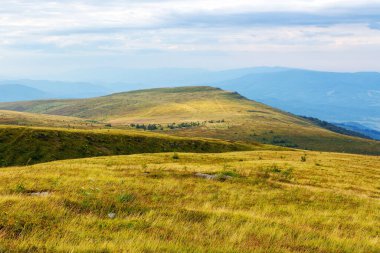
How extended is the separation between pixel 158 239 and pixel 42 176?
11.5 metres

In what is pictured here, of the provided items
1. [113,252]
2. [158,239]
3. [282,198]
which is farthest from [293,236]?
[282,198]

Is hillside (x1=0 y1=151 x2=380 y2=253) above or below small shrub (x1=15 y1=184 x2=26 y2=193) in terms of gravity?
below

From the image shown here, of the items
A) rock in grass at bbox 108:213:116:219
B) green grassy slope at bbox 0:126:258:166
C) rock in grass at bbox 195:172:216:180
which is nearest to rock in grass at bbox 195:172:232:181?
rock in grass at bbox 195:172:216:180

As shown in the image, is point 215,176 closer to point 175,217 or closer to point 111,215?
point 175,217

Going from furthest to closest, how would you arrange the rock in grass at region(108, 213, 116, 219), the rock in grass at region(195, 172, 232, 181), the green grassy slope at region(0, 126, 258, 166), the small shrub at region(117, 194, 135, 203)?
the green grassy slope at region(0, 126, 258, 166)
the rock in grass at region(195, 172, 232, 181)
the small shrub at region(117, 194, 135, 203)
the rock in grass at region(108, 213, 116, 219)

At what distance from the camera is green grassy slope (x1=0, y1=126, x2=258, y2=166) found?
57434 millimetres

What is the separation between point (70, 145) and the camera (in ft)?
209

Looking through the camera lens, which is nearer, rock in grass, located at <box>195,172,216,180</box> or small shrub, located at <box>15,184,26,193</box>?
small shrub, located at <box>15,184,26,193</box>

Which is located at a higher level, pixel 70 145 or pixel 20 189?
pixel 20 189

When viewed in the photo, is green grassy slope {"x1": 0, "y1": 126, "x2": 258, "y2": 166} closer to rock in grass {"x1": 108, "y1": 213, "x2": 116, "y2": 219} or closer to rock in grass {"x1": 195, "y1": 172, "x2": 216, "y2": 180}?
rock in grass {"x1": 195, "y1": 172, "x2": 216, "y2": 180}

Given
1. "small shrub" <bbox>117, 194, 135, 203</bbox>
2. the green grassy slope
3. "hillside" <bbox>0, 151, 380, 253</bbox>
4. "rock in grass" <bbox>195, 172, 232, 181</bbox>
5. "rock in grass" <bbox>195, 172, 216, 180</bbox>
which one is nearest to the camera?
"hillside" <bbox>0, 151, 380, 253</bbox>

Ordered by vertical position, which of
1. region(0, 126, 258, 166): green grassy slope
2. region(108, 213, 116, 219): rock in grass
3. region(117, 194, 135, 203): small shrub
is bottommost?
region(0, 126, 258, 166): green grassy slope

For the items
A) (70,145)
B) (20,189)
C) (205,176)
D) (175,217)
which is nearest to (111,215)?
(175,217)

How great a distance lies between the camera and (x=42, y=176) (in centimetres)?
1973
